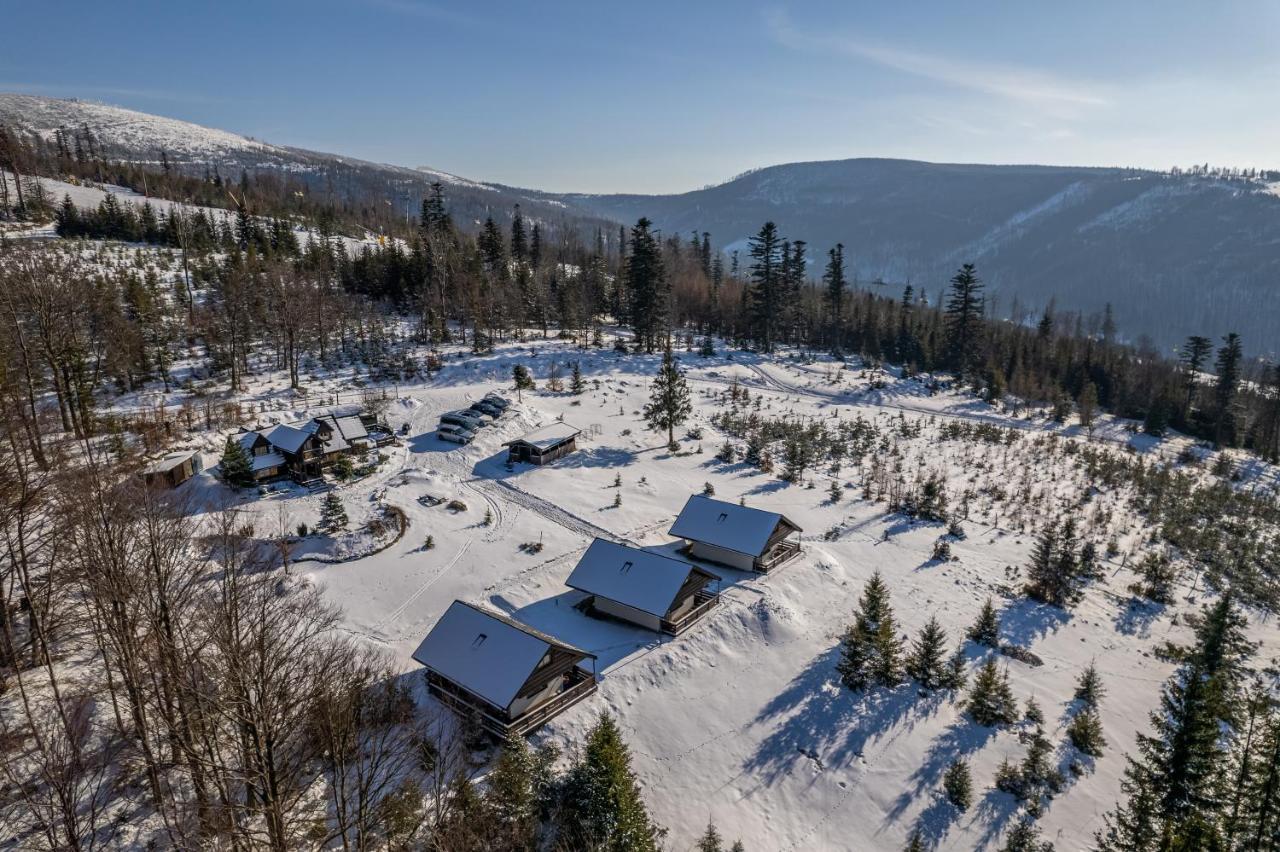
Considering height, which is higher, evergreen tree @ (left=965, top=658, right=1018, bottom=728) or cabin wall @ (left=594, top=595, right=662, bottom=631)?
cabin wall @ (left=594, top=595, right=662, bottom=631)

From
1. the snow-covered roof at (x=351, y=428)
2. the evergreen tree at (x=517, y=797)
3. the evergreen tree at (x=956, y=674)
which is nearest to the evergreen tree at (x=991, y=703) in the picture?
the evergreen tree at (x=956, y=674)

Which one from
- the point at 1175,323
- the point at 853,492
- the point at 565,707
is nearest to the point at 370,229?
the point at 853,492

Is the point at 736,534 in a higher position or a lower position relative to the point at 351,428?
lower

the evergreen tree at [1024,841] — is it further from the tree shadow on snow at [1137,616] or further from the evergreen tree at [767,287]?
the evergreen tree at [767,287]

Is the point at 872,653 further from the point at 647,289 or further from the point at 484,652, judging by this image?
the point at 647,289

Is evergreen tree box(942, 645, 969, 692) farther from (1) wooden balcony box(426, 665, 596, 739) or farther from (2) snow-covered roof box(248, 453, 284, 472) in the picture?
(2) snow-covered roof box(248, 453, 284, 472)

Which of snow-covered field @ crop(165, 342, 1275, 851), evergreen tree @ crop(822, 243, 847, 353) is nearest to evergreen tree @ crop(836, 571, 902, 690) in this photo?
snow-covered field @ crop(165, 342, 1275, 851)

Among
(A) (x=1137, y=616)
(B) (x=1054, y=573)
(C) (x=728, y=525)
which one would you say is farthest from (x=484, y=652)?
(A) (x=1137, y=616)
